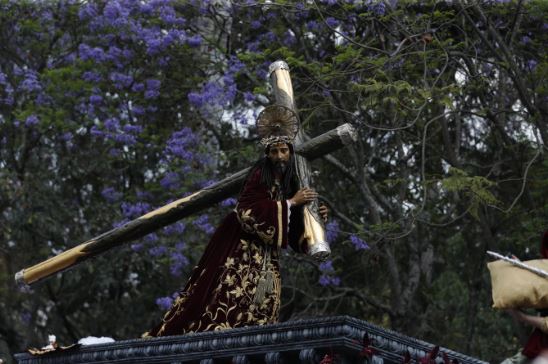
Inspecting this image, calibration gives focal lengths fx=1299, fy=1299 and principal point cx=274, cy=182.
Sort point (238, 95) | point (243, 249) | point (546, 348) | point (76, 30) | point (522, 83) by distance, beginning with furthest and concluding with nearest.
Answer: point (76, 30) < point (238, 95) < point (522, 83) < point (243, 249) < point (546, 348)

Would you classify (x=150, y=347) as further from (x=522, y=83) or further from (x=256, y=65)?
(x=256, y=65)

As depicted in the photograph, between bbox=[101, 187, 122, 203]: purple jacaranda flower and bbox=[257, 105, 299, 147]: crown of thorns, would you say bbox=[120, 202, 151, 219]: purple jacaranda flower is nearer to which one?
bbox=[101, 187, 122, 203]: purple jacaranda flower

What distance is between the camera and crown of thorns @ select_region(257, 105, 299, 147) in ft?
30.6

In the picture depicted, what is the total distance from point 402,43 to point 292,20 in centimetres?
271

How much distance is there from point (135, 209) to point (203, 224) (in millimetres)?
1066

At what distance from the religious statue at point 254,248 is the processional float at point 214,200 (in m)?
0.14

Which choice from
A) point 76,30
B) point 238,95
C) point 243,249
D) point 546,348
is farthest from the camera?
point 76,30

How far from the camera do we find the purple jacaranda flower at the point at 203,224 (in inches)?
614

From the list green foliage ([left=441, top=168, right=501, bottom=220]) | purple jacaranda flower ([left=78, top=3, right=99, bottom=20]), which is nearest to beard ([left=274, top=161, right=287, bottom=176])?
green foliage ([left=441, top=168, right=501, bottom=220])

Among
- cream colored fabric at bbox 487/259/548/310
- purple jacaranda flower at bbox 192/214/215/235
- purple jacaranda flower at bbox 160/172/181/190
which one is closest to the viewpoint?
cream colored fabric at bbox 487/259/548/310

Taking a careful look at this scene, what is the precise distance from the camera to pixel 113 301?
19.2m

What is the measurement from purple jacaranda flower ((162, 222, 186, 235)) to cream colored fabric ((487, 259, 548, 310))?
8.82 m

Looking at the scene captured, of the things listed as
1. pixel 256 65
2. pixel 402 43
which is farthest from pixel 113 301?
pixel 402 43

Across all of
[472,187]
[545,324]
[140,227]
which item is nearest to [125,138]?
[472,187]
